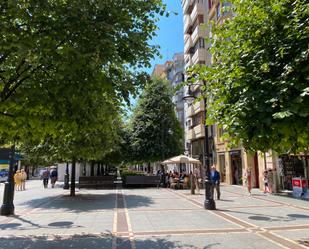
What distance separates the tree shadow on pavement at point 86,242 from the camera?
25.5 ft

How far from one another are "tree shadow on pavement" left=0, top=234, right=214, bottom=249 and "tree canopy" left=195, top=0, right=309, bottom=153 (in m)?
3.43

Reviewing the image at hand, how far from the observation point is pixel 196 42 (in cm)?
3825

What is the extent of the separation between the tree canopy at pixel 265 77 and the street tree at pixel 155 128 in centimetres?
2700

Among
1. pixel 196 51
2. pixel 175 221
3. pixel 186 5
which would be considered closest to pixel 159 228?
pixel 175 221

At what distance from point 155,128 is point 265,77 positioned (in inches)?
1128

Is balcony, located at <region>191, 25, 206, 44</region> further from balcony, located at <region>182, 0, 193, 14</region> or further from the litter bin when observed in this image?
the litter bin

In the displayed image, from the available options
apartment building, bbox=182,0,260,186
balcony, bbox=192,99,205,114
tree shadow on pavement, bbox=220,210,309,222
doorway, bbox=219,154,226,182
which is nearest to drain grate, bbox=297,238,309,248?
tree shadow on pavement, bbox=220,210,309,222

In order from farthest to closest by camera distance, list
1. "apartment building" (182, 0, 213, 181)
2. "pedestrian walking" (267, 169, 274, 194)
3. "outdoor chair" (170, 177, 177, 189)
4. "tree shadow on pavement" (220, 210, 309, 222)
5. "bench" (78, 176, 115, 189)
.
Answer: "apartment building" (182, 0, 213, 181) → "bench" (78, 176, 115, 189) → "outdoor chair" (170, 177, 177, 189) → "pedestrian walking" (267, 169, 274, 194) → "tree shadow on pavement" (220, 210, 309, 222)

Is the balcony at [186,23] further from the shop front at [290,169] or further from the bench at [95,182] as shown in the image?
the shop front at [290,169]

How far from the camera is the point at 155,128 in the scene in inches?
1361

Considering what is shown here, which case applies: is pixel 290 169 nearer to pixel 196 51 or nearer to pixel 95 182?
pixel 95 182

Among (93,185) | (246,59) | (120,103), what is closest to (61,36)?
(120,103)

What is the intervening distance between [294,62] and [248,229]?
599 centimetres

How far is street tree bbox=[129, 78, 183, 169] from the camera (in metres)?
34.0
